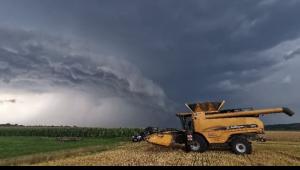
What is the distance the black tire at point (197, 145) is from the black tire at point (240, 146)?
182cm

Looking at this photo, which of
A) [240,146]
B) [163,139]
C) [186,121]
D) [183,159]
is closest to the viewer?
[183,159]

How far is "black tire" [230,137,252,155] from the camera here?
25062 millimetres

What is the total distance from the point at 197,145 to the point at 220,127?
198 centimetres

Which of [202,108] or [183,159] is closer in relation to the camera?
[183,159]

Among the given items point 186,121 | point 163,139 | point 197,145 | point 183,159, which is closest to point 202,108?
point 186,121

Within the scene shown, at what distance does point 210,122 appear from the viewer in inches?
1029

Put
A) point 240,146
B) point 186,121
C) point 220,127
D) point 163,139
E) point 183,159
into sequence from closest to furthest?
point 183,159
point 240,146
point 220,127
point 163,139
point 186,121

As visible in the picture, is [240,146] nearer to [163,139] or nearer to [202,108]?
[202,108]

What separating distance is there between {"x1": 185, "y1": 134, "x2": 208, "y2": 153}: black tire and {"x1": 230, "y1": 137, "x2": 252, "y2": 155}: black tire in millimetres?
1822

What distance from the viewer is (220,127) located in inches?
1025

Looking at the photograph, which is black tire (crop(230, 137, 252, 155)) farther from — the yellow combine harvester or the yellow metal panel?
the yellow metal panel

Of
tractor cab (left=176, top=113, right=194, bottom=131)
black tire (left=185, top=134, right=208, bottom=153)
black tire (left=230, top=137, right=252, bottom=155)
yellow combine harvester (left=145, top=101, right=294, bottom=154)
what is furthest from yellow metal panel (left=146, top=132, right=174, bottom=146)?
black tire (left=230, top=137, right=252, bottom=155)
